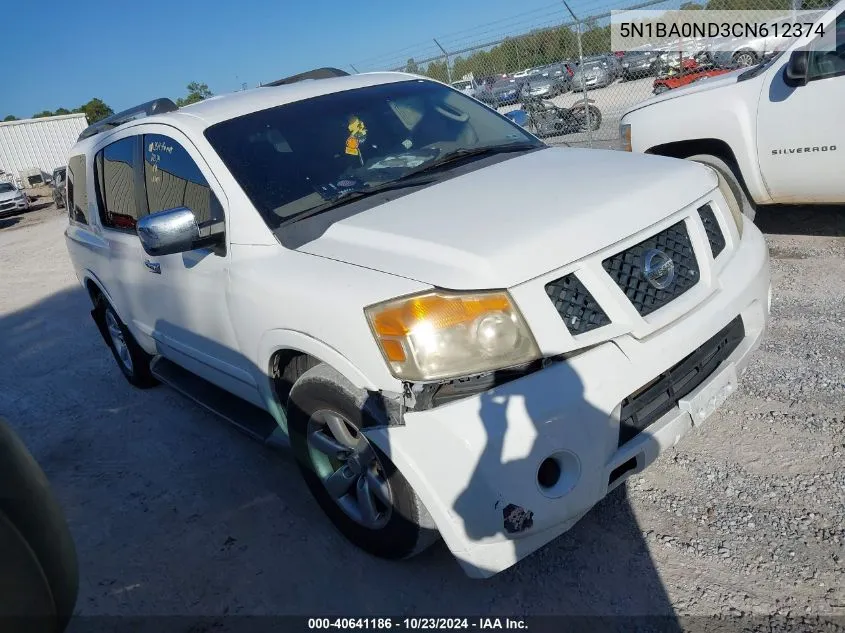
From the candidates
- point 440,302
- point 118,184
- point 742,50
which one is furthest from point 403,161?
point 742,50

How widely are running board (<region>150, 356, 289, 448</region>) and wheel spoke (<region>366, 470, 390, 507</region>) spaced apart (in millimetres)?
621

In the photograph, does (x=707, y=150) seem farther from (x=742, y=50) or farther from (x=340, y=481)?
(x=742, y=50)

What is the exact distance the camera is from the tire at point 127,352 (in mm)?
4797

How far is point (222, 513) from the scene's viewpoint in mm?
3307

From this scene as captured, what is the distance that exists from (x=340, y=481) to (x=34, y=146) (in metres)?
39.7

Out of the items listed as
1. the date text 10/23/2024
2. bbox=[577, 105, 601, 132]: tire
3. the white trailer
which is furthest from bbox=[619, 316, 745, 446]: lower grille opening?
the white trailer

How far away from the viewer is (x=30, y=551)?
5.25 ft

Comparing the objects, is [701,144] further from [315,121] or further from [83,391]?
[83,391]

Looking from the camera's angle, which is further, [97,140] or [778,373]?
[97,140]

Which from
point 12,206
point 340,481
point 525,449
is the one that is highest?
point 525,449

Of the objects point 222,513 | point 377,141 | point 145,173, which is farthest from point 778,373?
point 145,173

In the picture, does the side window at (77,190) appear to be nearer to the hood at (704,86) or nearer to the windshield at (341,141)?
the windshield at (341,141)

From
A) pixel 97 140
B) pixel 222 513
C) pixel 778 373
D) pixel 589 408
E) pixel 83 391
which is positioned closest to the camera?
pixel 589 408

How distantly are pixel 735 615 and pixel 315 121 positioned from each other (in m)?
2.77
